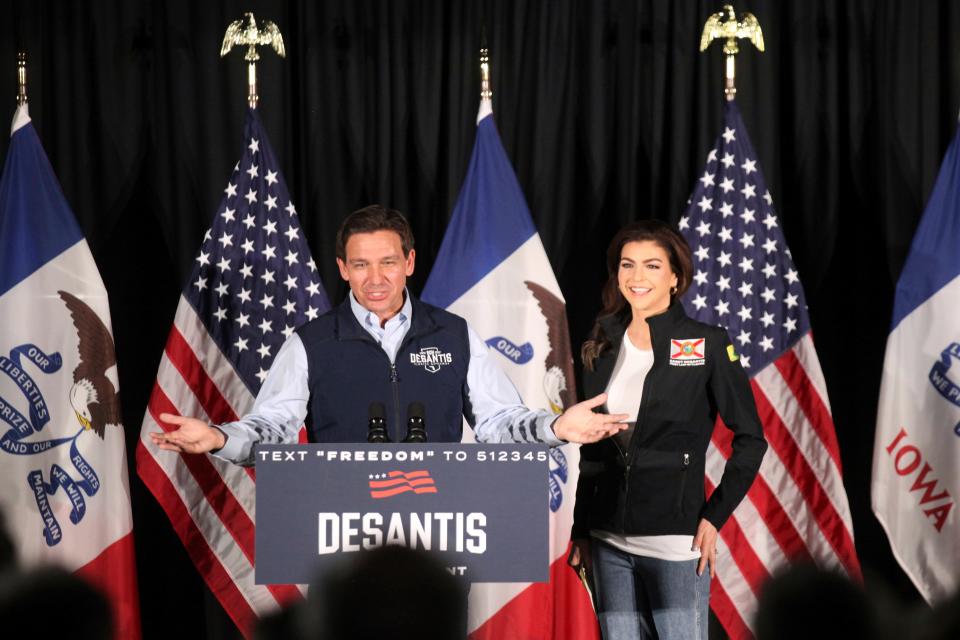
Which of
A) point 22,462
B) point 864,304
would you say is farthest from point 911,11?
point 22,462

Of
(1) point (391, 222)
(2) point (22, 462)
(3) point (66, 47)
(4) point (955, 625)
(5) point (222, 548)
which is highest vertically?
(3) point (66, 47)

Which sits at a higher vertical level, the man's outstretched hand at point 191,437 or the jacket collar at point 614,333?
the jacket collar at point 614,333

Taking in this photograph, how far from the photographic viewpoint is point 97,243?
522cm

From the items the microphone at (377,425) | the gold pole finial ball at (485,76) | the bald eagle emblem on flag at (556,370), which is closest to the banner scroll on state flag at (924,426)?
the bald eagle emblem on flag at (556,370)

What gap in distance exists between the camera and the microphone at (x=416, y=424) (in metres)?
2.70

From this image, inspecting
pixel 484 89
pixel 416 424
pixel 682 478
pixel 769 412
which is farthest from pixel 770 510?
pixel 416 424

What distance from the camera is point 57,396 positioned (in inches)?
187

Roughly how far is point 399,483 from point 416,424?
19 cm

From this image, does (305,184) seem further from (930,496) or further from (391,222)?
(930,496)

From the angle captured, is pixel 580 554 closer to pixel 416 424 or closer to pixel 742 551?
pixel 416 424

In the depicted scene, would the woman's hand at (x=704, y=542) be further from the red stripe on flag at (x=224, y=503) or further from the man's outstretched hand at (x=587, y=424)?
the red stripe on flag at (x=224, y=503)

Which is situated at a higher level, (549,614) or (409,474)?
(409,474)

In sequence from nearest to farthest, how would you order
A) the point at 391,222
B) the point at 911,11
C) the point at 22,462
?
the point at 391,222
the point at 22,462
the point at 911,11

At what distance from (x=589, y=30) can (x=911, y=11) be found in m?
1.41
